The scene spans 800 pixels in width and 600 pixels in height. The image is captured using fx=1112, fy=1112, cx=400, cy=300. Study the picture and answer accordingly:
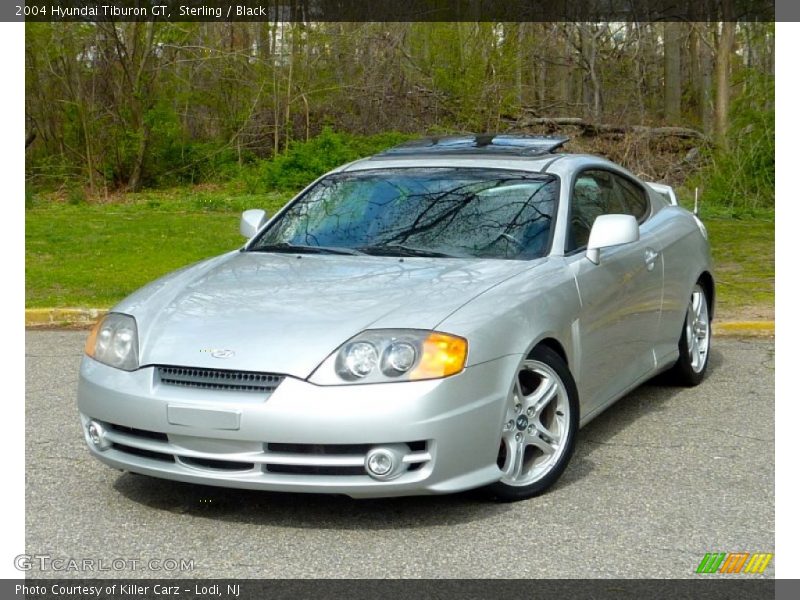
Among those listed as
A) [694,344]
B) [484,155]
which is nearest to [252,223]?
[484,155]

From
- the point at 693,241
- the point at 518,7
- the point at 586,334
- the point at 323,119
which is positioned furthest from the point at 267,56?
the point at 586,334

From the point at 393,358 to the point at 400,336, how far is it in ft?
0.35

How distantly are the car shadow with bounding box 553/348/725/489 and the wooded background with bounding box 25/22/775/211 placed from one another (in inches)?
627

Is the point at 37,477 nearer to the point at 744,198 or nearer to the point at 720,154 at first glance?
the point at 744,198

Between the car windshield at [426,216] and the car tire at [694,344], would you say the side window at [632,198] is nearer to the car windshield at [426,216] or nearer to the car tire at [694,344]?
the car tire at [694,344]

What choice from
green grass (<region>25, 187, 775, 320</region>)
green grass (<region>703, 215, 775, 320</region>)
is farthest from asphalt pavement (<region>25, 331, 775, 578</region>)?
green grass (<region>25, 187, 775, 320</region>)

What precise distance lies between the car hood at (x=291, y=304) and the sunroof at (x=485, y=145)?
→ 114 cm

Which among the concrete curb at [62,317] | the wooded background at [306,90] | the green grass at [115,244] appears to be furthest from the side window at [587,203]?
the wooded background at [306,90]

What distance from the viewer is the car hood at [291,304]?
4414mm

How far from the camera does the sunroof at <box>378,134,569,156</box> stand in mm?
6254

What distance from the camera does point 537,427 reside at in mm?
4938

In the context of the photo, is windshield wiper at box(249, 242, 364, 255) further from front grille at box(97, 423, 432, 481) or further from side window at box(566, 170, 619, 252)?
front grille at box(97, 423, 432, 481)

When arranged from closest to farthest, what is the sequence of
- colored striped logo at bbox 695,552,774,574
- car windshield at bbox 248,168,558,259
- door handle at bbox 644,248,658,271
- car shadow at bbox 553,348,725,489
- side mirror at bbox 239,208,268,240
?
1. colored striped logo at bbox 695,552,774,574
2. car shadow at bbox 553,348,725,489
3. car windshield at bbox 248,168,558,259
4. door handle at bbox 644,248,658,271
5. side mirror at bbox 239,208,268,240

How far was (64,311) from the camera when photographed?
984 cm
